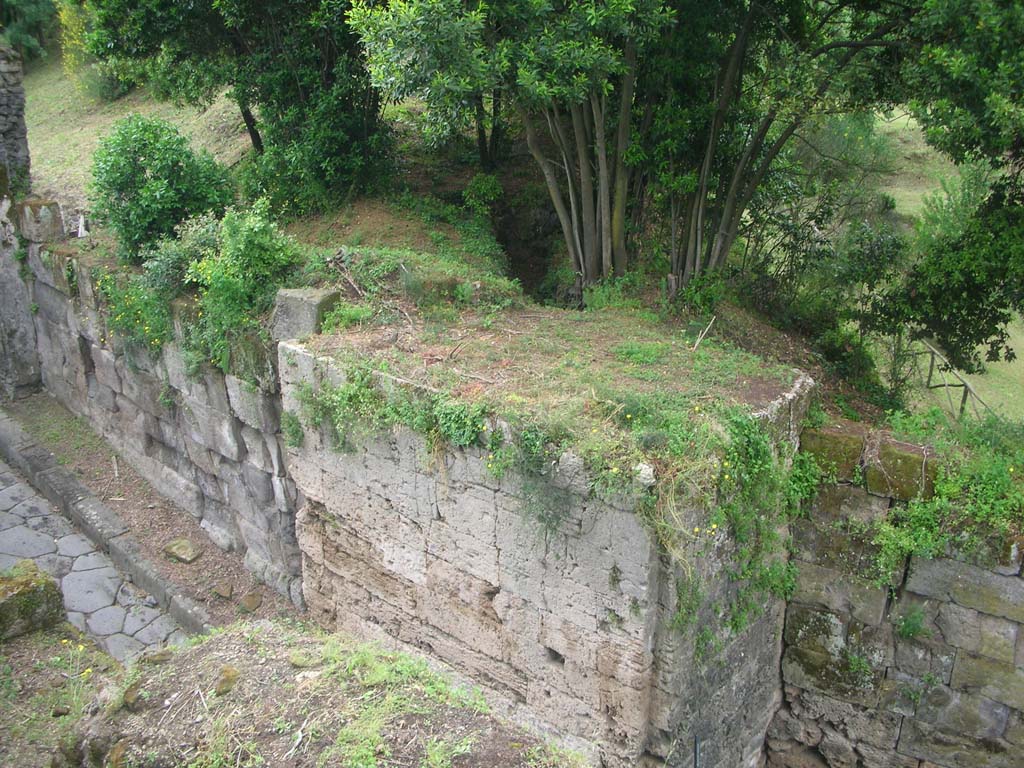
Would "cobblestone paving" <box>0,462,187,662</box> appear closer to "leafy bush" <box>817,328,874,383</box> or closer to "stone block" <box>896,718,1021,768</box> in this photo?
"stone block" <box>896,718,1021,768</box>

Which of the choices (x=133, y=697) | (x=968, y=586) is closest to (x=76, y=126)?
(x=133, y=697)

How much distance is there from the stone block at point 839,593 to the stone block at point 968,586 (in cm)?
27

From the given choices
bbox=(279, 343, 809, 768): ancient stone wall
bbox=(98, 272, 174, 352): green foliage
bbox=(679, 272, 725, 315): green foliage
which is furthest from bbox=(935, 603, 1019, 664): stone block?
A: bbox=(98, 272, 174, 352): green foliage

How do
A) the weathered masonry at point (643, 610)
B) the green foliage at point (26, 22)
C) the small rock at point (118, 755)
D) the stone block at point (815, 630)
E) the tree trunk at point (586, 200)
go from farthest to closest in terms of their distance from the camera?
the green foliage at point (26, 22)
the tree trunk at point (586, 200)
the stone block at point (815, 630)
the weathered masonry at point (643, 610)
the small rock at point (118, 755)

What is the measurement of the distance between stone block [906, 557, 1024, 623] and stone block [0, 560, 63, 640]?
18.8 ft

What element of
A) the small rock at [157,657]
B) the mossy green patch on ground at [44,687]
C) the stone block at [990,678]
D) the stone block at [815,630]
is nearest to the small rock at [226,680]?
the small rock at [157,657]

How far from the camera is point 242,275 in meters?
7.01

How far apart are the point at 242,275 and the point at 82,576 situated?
3605 millimetres

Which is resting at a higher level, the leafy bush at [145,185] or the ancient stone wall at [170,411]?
the leafy bush at [145,185]

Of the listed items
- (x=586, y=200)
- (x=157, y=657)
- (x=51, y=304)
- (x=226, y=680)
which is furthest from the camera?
(x=51, y=304)

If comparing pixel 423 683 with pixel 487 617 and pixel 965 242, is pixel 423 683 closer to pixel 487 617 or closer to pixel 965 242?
pixel 487 617

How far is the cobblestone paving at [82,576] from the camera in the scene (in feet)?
24.7

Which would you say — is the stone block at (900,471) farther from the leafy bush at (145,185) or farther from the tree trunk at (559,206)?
the leafy bush at (145,185)

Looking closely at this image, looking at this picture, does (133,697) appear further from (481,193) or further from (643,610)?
(481,193)
